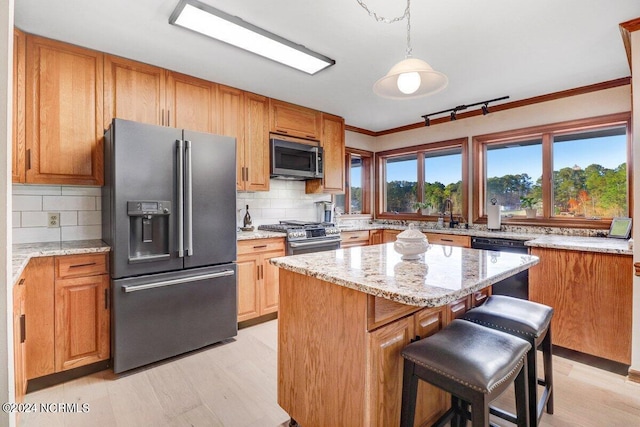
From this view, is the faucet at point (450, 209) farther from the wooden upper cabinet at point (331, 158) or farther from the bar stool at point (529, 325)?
the bar stool at point (529, 325)

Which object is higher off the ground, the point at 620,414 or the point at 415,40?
the point at 415,40

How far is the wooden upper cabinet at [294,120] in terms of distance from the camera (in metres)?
3.54

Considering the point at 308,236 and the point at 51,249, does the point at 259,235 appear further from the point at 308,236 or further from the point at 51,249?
the point at 51,249

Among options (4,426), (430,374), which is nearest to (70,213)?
(4,426)

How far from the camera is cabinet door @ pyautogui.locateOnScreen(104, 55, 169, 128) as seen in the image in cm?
248

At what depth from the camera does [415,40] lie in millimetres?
2236

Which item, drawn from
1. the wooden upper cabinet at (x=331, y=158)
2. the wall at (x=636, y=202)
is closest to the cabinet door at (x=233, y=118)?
the wooden upper cabinet at (x=331, y=158)

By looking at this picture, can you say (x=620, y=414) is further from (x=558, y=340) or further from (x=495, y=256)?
(x=495, y=256)

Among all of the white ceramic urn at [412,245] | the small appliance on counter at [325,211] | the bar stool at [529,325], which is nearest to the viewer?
the bar stool at [529,325]

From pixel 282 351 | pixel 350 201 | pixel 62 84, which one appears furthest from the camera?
pixel 350 201

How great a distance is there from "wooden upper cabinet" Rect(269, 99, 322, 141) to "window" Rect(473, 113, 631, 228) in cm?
205

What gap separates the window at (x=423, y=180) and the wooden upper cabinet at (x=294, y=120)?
5.09 ft

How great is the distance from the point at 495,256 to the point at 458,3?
151 cm

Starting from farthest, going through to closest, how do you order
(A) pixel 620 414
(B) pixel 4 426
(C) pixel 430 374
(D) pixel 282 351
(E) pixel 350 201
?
(E) pixel 350 201
(A) pixel 620 414
(D) pixel 282 351
(C) pixel 430 374
(B) pixel 4 426
